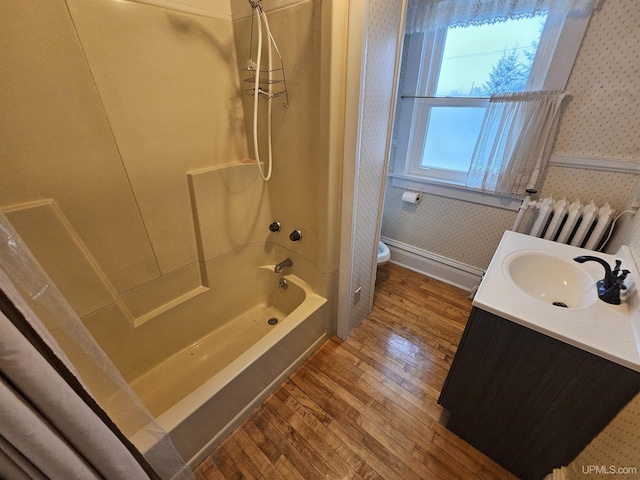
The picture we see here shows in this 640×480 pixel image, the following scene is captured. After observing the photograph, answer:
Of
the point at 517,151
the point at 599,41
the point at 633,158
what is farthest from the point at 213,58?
the point at 633,158

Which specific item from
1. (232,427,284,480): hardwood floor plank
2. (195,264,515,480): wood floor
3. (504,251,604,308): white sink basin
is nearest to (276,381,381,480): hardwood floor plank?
(195,264,515,480): wood floor

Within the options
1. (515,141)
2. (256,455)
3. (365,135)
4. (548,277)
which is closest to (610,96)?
(515,141)

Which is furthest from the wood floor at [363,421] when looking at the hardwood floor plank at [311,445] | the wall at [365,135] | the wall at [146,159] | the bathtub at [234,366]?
the wall at [146,159]

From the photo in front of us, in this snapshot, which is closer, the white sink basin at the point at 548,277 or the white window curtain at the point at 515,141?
the white sink basin at the point at 548,277

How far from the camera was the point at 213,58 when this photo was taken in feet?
4.36

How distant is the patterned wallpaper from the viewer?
110cm

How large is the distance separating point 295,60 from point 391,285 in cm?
179

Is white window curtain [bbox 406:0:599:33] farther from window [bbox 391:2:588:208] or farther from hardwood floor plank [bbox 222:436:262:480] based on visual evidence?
hardwood floor plank [bbox 222:436:262:480]

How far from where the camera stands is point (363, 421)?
1.28 m

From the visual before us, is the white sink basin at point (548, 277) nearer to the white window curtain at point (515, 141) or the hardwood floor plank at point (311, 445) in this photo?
the white window curtain at point (515, 141)

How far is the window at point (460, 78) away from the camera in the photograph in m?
1.41

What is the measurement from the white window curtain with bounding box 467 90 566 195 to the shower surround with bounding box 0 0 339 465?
1.19 metres

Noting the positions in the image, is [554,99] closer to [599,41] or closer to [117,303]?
[599,41]

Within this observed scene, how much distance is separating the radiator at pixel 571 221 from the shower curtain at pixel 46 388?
2151 mm
